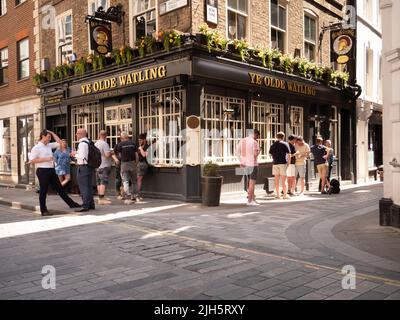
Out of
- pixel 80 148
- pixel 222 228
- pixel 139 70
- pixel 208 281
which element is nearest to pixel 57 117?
pixel 139 70

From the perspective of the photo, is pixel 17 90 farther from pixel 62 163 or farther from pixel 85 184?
pixel 85 184

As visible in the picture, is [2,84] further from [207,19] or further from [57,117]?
[207,19]

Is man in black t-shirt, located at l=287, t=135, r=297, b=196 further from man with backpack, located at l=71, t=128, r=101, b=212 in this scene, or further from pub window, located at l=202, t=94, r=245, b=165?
man with backpack, located at l=71, t=128, r=101, b=212

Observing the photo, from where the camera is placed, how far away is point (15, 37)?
18.8 metres

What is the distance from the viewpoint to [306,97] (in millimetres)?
14992

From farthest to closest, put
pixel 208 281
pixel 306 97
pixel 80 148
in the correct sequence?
pixel 306 97, pixel 80 148, pixel 208 281

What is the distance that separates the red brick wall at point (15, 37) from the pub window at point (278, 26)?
10126 mm

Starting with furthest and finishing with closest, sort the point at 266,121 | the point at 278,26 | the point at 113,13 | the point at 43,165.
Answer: the point at 278,26
the point at 266,121
the point at 113,13
the point at 43,165

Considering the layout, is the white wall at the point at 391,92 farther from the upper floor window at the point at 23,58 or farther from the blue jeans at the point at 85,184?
the upper floor window at the point at 23,58

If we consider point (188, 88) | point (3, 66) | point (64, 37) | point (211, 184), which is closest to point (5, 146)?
point (3, 66)

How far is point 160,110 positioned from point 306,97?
5.86 metres

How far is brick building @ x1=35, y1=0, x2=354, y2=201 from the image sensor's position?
11.1 m

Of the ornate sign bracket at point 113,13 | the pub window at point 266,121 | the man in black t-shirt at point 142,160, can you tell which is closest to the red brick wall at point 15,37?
the ornate sign bracket at point 113,13

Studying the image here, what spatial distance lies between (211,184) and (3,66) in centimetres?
1451
